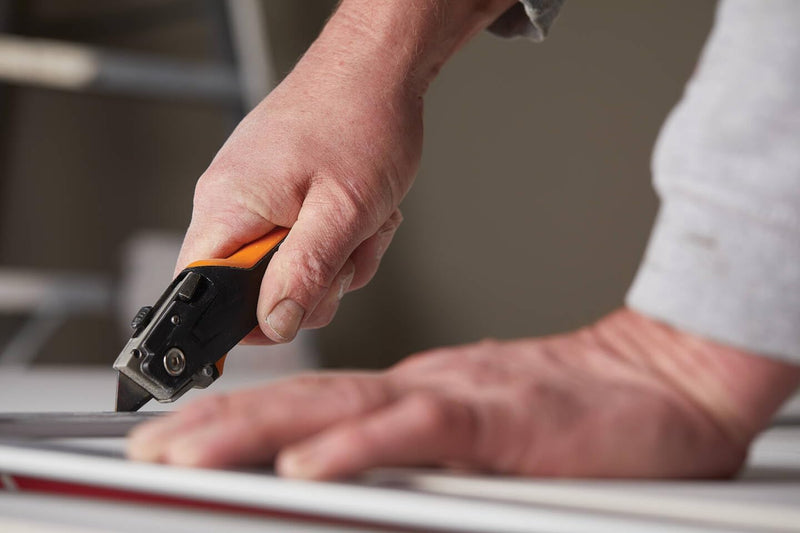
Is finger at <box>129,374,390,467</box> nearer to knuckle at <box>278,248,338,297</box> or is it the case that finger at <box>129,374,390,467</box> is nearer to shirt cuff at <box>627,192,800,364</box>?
knuckle at <box>278,248,338,297</box>

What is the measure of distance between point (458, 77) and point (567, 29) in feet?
0.94

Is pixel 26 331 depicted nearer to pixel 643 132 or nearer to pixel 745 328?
pixel 643 132

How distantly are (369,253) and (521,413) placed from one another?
0.57ft

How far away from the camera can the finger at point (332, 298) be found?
57cm

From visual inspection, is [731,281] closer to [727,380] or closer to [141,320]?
[727,380]

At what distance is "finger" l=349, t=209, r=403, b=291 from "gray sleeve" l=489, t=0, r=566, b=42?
5.7 inches

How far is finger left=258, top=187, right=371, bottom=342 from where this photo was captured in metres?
0.50

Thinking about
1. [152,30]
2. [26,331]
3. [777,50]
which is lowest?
[26,331]

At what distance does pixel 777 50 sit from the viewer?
56 cm

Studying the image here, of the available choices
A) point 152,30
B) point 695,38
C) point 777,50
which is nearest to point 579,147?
point 695,38

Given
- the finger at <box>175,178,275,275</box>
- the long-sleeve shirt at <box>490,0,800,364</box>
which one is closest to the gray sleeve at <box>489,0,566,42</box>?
the long-sleeve shirt at <box>490,0,800,364</box>

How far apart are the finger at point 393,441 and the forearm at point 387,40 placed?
7.9 inches

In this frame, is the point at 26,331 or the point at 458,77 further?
the point at 458,77

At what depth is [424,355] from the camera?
572 mm
